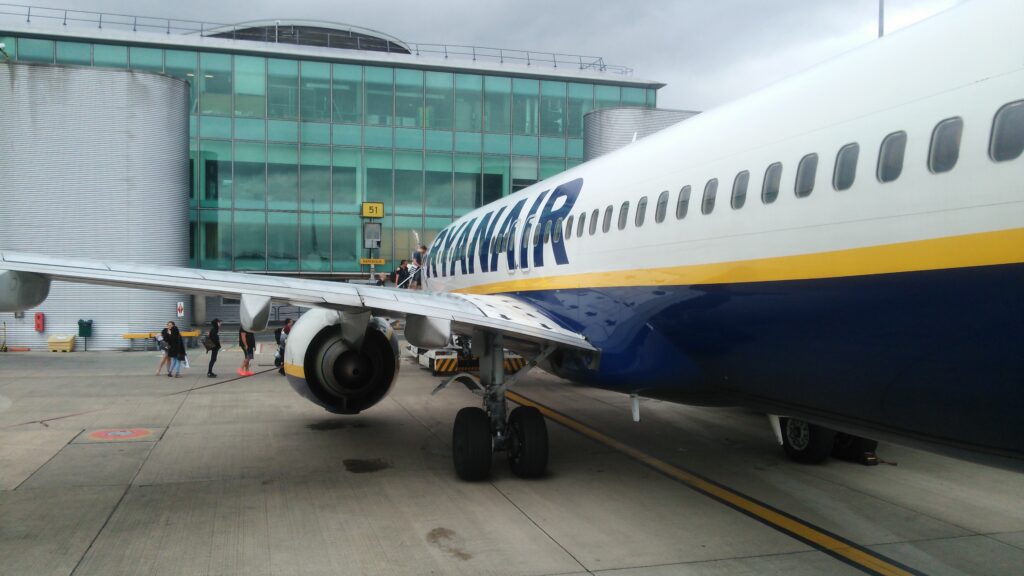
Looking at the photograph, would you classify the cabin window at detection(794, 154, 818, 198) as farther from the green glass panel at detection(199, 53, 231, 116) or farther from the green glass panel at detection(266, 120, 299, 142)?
the green glass panel at detection(199, 53, 231, 116)

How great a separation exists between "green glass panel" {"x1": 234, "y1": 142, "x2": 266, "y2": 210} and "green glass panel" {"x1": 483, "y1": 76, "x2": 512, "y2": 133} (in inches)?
389

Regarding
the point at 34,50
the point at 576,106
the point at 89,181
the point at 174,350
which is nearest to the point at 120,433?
the point at 174,350

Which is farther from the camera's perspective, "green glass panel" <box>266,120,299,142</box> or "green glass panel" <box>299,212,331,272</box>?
"green glass panel" <box>299,212,331,272</box>

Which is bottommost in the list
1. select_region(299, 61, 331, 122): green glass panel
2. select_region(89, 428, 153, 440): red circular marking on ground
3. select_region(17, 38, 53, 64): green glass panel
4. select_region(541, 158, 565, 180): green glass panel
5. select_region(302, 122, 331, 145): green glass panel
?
select_region(89, 428, 153, 440): red circular marking on ground

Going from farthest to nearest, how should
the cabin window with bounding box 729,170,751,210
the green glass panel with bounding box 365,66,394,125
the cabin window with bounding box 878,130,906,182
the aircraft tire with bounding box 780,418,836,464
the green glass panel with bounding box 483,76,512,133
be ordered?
the green glass panel with bounding box 483,76,512,133 → the green glass panel with bounding box 365,66,394,125 → the aircraft tire with bounding box 780,418,836,464 → the cabin window with bounding box 729,170,751,210 → the cabin window with bounding box 878,130,906,182

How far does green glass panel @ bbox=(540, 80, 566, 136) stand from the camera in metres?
34.4

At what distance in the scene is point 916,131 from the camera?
14.0 ft

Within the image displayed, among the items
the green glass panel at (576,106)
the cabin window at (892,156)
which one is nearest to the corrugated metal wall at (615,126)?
the green glass panel at (576,106)

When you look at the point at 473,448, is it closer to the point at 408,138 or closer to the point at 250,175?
the point at 250,175

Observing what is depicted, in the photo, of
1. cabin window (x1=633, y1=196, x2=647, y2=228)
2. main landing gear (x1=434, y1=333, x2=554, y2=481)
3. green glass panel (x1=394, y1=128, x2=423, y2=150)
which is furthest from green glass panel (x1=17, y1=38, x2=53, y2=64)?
cabin window (x1=633, y1=196, x2=647, y2=228)

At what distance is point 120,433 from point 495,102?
2554 cm

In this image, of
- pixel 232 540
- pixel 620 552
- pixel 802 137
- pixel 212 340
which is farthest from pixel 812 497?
pixel 212 340

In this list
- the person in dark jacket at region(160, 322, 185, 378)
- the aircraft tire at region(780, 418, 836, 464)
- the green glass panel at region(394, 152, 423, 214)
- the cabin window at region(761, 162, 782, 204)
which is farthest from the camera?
the green glass panel at region(394, 152, 423, 214)

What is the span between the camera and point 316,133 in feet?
104
